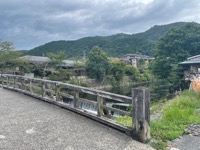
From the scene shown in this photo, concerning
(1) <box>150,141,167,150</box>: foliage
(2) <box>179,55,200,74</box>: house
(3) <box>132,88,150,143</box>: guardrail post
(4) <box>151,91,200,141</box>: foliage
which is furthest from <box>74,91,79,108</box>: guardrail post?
(2) <box>179,55,200,74</box>: house

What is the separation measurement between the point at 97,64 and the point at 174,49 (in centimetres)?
1590

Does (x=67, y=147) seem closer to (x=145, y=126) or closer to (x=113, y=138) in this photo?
(x=113, y=138)

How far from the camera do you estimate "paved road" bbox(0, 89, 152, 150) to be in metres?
5.13

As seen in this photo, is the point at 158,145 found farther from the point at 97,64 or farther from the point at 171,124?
the point at 97,64

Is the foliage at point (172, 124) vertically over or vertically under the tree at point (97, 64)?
under

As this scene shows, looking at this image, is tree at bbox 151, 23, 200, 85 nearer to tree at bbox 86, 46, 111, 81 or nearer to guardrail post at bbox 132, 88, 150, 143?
tree at bbox 86, 46, 111, 81

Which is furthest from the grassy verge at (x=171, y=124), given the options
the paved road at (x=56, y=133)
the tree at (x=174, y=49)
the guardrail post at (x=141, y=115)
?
the tree at (x=174, y=49)

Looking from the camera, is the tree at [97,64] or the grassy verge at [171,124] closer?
the grassy verge at [171,124]

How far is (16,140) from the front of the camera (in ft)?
17.7

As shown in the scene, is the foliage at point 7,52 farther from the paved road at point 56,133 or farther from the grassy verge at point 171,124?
the grassy verge at point 171,124

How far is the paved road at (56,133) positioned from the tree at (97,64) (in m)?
39.1

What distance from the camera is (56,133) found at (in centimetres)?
588

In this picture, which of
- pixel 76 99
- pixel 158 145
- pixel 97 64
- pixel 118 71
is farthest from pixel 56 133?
pixel 118 71

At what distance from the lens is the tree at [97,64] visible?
4706cm
